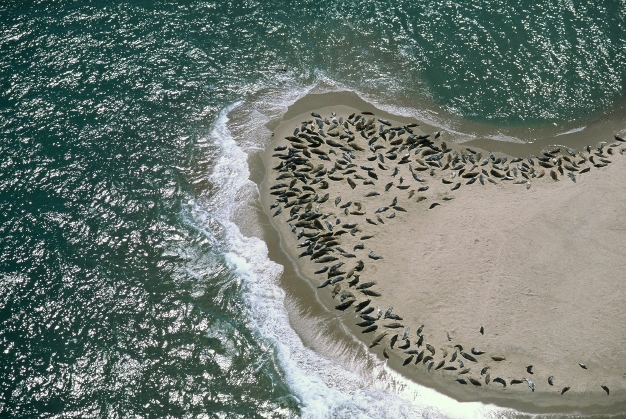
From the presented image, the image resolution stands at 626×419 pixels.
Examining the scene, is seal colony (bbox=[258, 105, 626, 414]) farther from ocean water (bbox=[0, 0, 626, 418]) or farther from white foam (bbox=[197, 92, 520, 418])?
ocean water (bbox=[0, 0, 626, 418])

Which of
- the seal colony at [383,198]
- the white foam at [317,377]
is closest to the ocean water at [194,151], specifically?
the white foam at [317,377]

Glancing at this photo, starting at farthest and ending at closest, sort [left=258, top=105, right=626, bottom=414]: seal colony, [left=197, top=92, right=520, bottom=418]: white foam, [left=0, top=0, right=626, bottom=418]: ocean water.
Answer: [left=258, top=105, right=626, bottom=414]: seal colony < [left=0, top=0, right=626, bottom=418]: ocean water < [left=197, top=92, right=520, bottom=418]: white foam

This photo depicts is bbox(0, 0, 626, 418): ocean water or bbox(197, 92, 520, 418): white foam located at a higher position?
bbox(0, 0, 626, 418): ocean water

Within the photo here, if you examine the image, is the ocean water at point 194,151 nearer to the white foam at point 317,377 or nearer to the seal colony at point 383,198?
the white foam at point 317,377

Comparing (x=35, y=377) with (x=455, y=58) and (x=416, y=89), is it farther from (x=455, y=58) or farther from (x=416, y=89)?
(x=455, y=58)

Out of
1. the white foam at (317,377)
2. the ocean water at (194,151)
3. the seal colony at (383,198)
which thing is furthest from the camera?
the seal colony at (383,198)

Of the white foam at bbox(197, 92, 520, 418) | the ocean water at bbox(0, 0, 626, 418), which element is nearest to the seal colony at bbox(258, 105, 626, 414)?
the white foam at bbox(197, 92, 520, 418)
